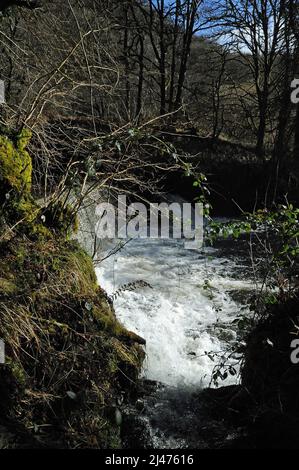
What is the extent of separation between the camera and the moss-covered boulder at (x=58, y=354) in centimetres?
298

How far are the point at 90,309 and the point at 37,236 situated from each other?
89 centimetres

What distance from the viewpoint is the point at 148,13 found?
15672 mm

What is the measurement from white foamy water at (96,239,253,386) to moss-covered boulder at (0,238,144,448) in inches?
29.6

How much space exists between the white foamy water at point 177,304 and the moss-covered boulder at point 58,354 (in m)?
0.75

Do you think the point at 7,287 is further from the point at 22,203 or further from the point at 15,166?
the point at 15,166

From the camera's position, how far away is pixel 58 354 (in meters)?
3.23

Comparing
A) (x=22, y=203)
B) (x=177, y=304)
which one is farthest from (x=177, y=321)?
(x=22, y=203)

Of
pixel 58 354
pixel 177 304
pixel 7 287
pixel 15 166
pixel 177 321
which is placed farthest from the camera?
pixel 177 304

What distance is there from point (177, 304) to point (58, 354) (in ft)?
9.71

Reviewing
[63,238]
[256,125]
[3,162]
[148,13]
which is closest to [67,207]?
[63,238]

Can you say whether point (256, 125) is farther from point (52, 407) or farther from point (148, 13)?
point (52, 407)

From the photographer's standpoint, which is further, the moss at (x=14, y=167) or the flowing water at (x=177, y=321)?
the moss at (x=14, y=167)

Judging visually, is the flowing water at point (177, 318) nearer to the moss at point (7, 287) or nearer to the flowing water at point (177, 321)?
the flowing water at point (177, 321)

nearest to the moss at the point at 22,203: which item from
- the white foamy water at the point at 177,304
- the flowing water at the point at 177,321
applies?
the flowing water at the point at 177,321
